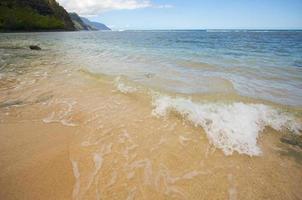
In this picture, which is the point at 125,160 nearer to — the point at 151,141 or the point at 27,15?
the point at 151,141

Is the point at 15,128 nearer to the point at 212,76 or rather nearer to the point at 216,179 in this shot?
the point at 216,179

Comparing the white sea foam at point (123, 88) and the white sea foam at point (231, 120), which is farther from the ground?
the white sea foam at point (231, 120)

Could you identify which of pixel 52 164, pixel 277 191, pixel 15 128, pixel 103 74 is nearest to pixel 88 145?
pixel 52 164

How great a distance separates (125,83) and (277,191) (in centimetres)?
732

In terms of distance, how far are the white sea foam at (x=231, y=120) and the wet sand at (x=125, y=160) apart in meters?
0.22

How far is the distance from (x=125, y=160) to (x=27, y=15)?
11307cm

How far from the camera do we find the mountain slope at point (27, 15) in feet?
268

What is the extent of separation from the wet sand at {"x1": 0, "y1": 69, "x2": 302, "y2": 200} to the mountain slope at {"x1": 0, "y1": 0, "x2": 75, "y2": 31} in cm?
9551

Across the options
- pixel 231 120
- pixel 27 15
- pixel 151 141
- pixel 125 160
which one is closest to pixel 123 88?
pixel 151 141

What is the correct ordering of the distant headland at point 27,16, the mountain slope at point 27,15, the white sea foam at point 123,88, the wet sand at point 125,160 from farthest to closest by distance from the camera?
the mountain slope at point 27,15 → the distant headland at point 27,16 → the white sea foam at point 123,88 → the wet sand at point 125,160

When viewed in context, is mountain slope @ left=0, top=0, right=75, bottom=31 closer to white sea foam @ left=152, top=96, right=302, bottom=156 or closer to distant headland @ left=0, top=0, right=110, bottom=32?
distant headland @ left=0, top=0, right=110, bottom=32

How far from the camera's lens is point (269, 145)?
4.66 meters

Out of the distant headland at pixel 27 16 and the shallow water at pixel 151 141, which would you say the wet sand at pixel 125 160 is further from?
the distant headland at pixel 27 16

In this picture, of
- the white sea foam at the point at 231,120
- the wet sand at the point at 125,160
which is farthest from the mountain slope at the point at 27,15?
the white sea foam at the point at 231,120
